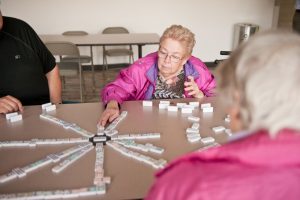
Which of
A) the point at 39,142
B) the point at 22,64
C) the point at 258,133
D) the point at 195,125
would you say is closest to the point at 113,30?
the point at 22,64

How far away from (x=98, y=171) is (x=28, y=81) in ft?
3.90

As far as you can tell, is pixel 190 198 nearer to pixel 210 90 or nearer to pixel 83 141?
pixel 83 141

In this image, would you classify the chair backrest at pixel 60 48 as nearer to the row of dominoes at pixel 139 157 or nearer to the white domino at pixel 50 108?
the white domino at pixel 50 108

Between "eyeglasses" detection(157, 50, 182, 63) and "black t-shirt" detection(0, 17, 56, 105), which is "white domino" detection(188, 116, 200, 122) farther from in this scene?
"black t-shirt" detection(0, 17, 56, 105)

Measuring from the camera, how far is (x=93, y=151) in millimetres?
1584

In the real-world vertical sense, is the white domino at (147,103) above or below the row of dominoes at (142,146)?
above

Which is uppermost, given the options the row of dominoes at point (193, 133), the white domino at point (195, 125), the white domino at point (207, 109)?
the white domino at point (207, 109)

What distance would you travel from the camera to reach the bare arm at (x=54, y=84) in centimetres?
255

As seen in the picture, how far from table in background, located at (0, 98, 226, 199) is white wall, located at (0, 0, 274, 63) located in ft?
12.7

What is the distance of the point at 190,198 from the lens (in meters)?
0.80

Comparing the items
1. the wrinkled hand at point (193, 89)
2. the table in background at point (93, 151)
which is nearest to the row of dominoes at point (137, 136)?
the table in background at point (93, 151)

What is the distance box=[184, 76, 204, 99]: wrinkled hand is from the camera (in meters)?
2.26

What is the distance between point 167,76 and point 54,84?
0.88m

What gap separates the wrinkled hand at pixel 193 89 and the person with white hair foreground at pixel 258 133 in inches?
55.5
